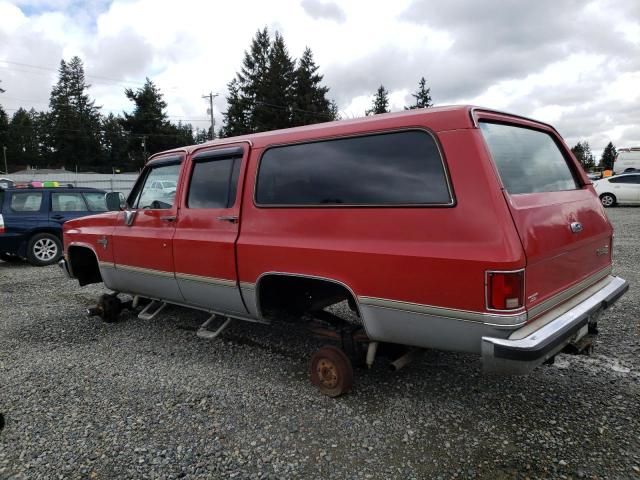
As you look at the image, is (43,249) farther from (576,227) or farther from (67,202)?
(576,227)

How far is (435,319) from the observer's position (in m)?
2.69

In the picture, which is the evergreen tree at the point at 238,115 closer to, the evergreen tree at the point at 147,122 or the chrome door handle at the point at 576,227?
the evergreen tree at the point at 147,122

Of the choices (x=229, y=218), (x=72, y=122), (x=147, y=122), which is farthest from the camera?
(x=72, y=122)

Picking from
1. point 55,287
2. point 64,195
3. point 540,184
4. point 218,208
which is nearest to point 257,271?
point 218,208

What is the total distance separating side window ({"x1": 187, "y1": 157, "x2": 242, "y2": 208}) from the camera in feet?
12.7

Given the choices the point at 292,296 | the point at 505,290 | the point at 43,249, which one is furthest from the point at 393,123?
the point at 43,249

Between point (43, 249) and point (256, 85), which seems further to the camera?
point (256, 85)

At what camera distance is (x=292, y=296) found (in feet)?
13.1

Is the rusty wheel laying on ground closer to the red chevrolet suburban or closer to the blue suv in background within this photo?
the red chevrolet suburban

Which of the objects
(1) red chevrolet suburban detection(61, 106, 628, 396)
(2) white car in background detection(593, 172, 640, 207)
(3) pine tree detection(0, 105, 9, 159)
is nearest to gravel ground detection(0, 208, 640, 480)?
(1) red chevrolet suburban detection(61, 106, 628, 396)

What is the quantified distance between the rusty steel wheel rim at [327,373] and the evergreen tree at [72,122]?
8138 cm

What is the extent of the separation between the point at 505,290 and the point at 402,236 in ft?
2.20

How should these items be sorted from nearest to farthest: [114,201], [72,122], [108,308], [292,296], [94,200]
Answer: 1. [292,296]
2. [114,201]
3. [108,308]
4. [94,200]
5. [72,122]

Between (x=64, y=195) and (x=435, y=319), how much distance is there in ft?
32.1
